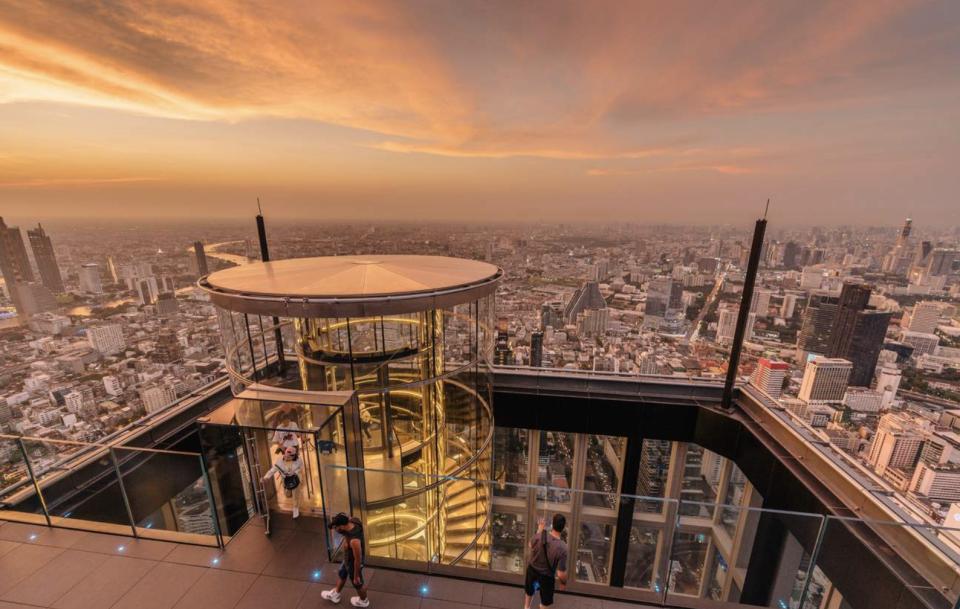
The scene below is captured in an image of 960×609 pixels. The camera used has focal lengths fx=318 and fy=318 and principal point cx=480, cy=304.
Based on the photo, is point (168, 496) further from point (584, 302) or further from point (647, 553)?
point (584, 302)

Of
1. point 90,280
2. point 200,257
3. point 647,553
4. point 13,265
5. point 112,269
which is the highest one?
point 200,257

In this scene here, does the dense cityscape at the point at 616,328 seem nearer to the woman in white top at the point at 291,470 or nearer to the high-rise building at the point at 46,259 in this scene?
the high-rise building at the point at 46,259

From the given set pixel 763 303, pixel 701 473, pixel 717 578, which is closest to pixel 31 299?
pixel 717 578

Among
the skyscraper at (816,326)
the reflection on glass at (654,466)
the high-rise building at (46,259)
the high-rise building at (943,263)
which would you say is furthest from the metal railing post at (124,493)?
the high-rise building at (943,263)

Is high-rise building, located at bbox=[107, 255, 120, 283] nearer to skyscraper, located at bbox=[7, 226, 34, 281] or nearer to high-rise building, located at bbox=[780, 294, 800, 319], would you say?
skyscraper, located at bbox=[7, 226, 34, 281]

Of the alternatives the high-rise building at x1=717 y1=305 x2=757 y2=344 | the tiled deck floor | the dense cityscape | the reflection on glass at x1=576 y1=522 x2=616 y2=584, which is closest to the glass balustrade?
the tiled deck floor

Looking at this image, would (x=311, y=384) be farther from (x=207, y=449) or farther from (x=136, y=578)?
(x=136, y=578)
